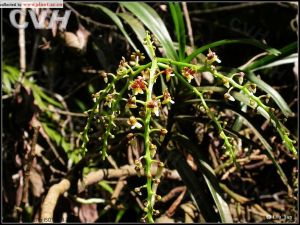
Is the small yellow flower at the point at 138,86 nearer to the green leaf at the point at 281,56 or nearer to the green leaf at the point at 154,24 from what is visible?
the green leaf at the point at 154,24

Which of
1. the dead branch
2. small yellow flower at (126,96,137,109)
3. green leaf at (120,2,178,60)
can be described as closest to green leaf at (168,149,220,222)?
the dead branch

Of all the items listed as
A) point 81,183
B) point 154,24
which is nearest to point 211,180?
point 81,183

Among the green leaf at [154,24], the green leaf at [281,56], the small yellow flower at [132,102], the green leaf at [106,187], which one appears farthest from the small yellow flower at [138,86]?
the green leaf at [106,187]

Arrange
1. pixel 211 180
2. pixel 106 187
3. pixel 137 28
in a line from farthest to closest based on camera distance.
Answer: pixel 106 187 < pixel 137 28 < pixel 211 180

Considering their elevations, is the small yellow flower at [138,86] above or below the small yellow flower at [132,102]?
above

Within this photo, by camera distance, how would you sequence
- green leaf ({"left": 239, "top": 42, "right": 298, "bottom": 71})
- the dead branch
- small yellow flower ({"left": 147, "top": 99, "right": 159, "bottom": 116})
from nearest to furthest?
small yellow flower ({"left": 147, "top": 99, "right": 159, "bottom": 116}) < the dead branch < green leaf ({"left": 239, "top": 42, "right": 298, "bottom": 71})

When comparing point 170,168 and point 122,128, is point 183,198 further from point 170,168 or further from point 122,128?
point 122,128

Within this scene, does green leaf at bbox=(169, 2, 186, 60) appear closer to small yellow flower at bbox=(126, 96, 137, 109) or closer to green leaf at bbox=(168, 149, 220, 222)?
green leaf at bbox=(168, 149, 220, 222)

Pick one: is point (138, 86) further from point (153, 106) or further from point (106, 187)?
point (106, 187)
